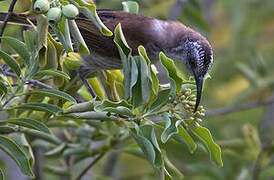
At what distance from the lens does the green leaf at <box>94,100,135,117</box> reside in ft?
7.88

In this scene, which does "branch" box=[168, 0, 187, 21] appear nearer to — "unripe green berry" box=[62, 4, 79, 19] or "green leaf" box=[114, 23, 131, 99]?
"green leaf" box=[114, 23, 131, 99]

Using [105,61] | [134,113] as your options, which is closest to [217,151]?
[134,113]

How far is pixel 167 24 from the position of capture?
428 centimetres

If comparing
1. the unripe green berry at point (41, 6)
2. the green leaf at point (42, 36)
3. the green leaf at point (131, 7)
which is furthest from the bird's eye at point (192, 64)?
the unripe green berry at point (41, 6)

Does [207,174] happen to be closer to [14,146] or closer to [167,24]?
[167,24]

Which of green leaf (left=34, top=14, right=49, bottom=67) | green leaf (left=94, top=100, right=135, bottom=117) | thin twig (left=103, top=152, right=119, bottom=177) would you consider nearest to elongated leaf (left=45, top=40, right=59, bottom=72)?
green leaf (left=34, top=14, right=49, bottom=67)

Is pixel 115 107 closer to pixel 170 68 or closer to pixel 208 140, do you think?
pixel 170 68

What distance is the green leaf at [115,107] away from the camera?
2402mm

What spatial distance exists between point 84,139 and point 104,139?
14 centimetres

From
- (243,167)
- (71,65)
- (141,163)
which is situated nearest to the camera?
(71,65)

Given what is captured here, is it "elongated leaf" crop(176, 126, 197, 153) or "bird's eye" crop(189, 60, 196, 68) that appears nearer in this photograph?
"elongated leaf" crop(176, 126, 197, 153)

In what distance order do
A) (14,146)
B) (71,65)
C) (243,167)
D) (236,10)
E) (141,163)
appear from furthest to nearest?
(236,10), (141,163), (243,167), (71,65), (14,146)

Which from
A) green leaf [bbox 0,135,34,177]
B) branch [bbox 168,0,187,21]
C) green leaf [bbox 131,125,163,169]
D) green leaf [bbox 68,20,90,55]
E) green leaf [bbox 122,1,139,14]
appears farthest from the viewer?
branch [bbox 168,0,187,21]

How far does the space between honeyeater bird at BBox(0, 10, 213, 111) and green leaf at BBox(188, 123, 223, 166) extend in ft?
2.19
